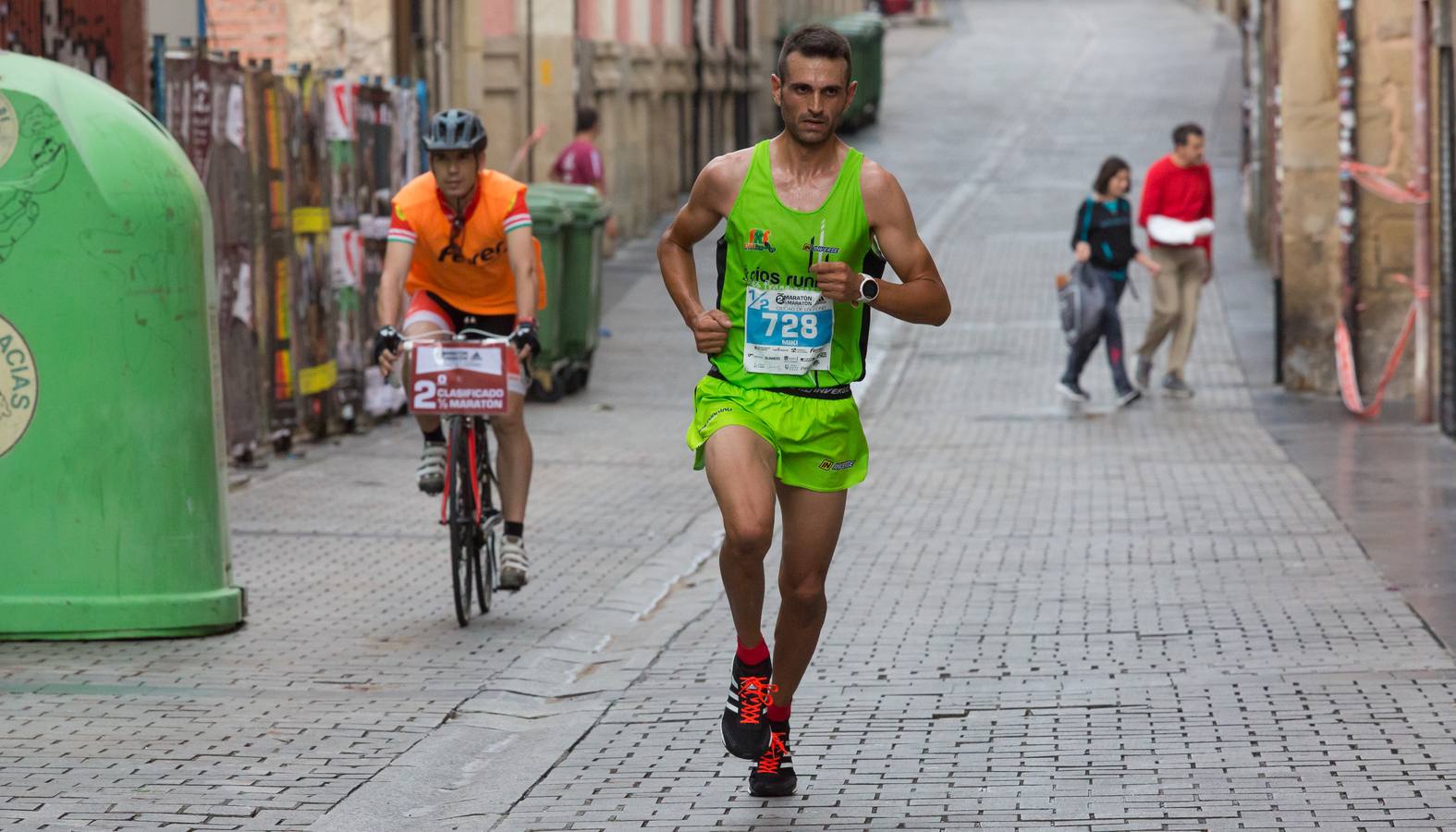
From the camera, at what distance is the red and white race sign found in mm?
8219

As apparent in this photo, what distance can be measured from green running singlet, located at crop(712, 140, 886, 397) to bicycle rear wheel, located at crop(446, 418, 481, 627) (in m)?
2.73

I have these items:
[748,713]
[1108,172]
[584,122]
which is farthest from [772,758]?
[584,122]

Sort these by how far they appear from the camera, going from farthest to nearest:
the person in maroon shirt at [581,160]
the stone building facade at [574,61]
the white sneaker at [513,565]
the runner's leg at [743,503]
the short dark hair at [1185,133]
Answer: the person in maroon shirt at [581,160], the stone building facade at [574,61], the short dark hair at [1185,133], the white sneaker at [513,565], the runner's leg at [743,503]

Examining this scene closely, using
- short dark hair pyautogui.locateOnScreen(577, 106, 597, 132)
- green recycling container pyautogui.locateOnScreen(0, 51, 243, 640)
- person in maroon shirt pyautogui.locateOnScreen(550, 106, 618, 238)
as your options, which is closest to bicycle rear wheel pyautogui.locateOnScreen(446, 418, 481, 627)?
green recycling container pyautogui.locateOnScreen(0, 51, 243, 640)

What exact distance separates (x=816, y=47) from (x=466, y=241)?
128 inches

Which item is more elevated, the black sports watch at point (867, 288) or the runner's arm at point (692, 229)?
the runner's arm at point (692, 229)

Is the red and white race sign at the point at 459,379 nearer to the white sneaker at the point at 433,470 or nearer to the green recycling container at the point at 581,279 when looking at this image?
the white sneaker at the point at 433,470

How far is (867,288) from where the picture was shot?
543cm

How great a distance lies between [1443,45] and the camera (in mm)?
13375

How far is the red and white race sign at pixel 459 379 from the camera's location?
8219 millimetres

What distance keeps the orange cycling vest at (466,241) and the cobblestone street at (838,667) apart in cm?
118

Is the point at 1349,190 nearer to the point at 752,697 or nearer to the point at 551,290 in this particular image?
the point at 551,290

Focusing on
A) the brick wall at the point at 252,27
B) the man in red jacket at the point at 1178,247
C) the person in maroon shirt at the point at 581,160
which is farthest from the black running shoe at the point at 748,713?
the brick wall at the point at 252,27

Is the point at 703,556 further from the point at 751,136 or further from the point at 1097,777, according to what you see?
the point at 751,136
